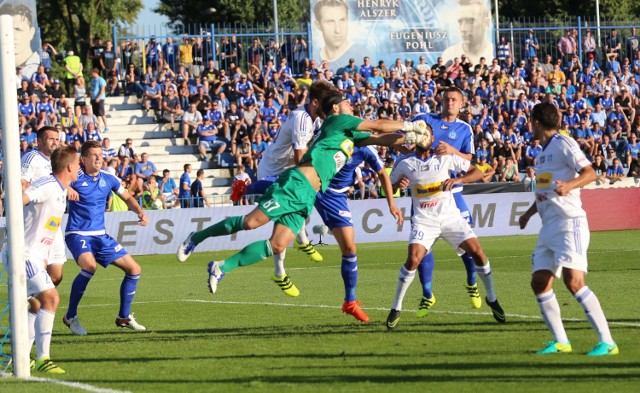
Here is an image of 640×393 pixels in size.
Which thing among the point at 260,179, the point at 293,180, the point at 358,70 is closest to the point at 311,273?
the point at 260,179

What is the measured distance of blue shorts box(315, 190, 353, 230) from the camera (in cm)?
1279

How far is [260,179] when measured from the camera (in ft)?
43.2

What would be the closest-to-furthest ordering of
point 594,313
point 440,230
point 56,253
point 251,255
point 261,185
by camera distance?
point 594,313, point 251,255, point 440,230, point 56,253, point 261,185

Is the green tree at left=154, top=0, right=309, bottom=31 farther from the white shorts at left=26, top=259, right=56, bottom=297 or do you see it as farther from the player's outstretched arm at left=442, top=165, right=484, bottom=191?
the white shorts at left=26, top=259, right=56, bottom=297

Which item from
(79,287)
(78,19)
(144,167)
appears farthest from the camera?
(78,19)

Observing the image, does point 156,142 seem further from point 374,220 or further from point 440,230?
point 440,230

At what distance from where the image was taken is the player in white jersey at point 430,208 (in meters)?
11.7

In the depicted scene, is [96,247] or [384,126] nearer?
[384,126]

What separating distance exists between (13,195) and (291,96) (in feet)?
89.1

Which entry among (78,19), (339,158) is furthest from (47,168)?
(78,19)

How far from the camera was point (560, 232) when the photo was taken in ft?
30.5

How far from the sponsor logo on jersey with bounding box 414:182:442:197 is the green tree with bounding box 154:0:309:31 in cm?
5690

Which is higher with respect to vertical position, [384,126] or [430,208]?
[384,126]

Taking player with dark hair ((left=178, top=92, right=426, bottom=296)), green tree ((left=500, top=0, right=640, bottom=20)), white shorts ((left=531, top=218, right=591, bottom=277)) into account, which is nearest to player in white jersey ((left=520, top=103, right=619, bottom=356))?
white shorts ((left=531, top=218, right=591, bottom=277))
